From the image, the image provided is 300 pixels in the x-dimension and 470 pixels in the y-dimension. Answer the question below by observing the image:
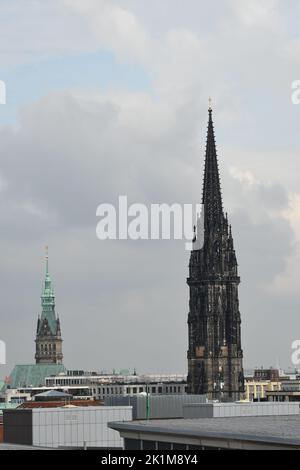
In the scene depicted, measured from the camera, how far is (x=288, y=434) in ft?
197

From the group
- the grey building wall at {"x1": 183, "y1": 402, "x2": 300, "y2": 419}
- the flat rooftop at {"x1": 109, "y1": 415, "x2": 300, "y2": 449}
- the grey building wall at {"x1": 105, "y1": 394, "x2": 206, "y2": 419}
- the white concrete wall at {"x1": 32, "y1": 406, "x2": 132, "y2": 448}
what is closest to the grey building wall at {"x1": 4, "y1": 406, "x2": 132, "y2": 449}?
the white concrete wall at {"x1": 32, "y1": 406, "x2": 132, "y2": 448}

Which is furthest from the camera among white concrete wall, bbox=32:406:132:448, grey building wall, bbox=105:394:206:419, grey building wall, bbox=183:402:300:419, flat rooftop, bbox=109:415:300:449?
grey building wall, bbox=105:394:206:419

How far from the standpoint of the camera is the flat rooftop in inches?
2261

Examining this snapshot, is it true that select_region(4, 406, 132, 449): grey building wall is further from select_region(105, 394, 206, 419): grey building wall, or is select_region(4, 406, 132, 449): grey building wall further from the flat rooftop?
select_region(105, 394, 206, 419): grey building wall

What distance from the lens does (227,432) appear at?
61219mm

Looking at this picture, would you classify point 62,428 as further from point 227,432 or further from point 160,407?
point 160,407

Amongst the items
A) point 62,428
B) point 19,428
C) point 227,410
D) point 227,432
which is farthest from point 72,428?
point 227,432

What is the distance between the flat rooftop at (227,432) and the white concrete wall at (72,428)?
1438 centimetres

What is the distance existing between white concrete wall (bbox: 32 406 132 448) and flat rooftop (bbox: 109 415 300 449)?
47.2 feet

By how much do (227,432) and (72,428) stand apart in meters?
29.1

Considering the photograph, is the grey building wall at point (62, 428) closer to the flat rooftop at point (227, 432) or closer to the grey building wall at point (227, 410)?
the grey building wall at point (227, 410)

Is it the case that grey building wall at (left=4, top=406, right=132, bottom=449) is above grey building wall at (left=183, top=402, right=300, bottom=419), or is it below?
below
